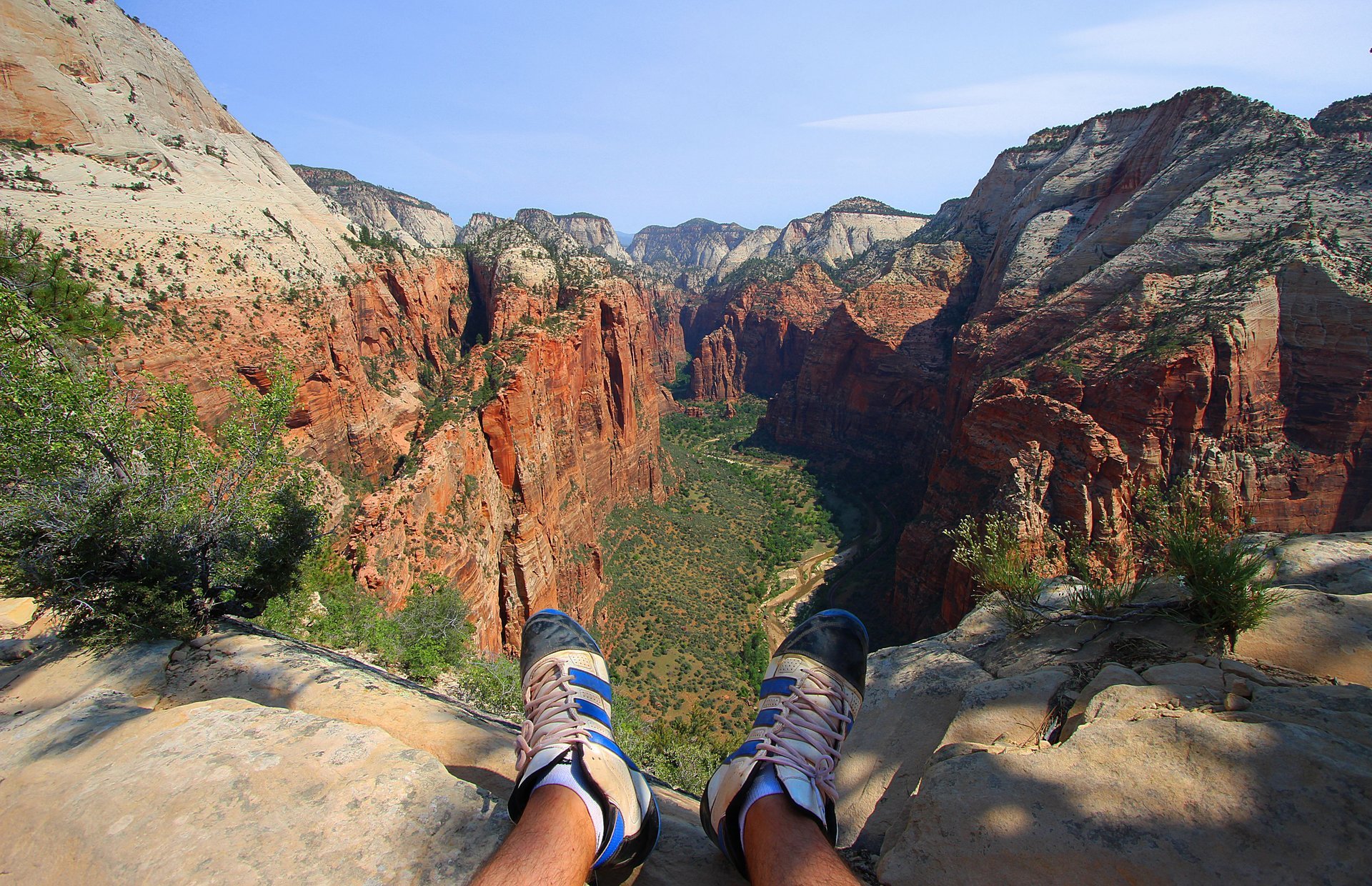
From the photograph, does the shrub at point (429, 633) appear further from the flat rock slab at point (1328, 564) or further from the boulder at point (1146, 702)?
the flat rock slab at point (1328, 564)

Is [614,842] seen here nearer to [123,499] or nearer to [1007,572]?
[1007,572]

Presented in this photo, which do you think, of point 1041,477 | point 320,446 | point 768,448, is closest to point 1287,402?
point 1041,477

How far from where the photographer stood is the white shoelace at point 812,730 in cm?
363

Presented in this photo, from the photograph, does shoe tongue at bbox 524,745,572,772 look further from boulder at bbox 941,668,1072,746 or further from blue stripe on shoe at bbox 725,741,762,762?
boulder at bbox 941,668,1072,746

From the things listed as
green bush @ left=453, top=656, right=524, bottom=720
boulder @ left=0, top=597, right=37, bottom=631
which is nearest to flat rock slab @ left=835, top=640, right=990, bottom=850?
green bush @ left=453, top=656, right=524, bottom=720

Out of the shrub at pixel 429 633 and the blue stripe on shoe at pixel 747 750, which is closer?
the blue stripe on shoe at pixel 747 750

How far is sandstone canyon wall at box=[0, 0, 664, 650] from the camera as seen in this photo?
19.1 metres

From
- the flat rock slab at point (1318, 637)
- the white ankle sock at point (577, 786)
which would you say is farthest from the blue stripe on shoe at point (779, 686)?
the flat rock slab at point (1318, 637)

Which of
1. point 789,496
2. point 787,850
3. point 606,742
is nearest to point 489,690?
point 606,742

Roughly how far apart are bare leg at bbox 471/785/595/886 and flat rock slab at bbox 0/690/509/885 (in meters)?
0.19

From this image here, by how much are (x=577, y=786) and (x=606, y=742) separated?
1.49 ft

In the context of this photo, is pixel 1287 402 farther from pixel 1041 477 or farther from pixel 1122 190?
pixel 1122 190

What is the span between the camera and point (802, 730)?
393 centimetres

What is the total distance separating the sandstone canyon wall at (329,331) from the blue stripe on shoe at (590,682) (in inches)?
373
